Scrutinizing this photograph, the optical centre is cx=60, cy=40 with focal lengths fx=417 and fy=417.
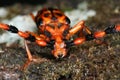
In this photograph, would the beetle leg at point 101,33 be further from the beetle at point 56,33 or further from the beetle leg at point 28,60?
the beetle leg at point 28,60

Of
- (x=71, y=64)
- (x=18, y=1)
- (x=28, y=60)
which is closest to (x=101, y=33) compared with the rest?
(x=71, y=64)

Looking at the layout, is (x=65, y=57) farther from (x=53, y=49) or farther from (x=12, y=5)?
(x=12, y=5)

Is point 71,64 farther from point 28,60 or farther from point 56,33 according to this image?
point 28,60

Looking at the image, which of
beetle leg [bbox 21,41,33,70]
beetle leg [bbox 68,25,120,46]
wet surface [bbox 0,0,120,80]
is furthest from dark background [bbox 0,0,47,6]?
beetle leg [bbox 68,25,120,46]

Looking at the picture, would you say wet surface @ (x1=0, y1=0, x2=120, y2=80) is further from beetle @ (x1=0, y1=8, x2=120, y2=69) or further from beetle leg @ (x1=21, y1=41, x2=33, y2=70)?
beetle @ (x1=0, y1=8, x2=120, y2=69)

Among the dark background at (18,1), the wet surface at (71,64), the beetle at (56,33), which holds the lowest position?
the wet surface at (71,64)

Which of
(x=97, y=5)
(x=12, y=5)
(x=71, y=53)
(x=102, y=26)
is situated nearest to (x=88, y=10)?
(x=97, y=5)

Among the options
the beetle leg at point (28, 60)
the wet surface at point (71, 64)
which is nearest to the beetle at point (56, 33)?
the beetle leg at point (28, 60)

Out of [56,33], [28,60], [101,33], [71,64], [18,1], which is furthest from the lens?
[18,1]
